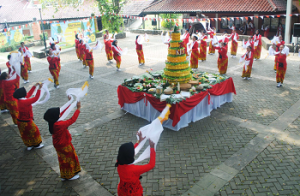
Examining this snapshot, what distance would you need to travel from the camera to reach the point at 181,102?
6.67m

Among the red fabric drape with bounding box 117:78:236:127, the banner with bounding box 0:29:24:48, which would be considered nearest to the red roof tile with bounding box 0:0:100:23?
the banner with bounding box 0:29:24:48

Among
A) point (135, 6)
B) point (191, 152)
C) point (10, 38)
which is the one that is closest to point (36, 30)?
point (10, 38)

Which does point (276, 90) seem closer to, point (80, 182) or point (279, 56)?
point (279, 56)

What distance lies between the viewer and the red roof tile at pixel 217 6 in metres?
17.9

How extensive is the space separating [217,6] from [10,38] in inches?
712

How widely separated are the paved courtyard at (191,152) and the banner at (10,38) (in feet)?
46.0

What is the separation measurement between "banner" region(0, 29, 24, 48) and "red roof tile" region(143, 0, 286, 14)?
1253 centimetres

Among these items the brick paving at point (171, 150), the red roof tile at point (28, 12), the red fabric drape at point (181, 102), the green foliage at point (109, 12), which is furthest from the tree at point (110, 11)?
the brick paving at point (171, 150)

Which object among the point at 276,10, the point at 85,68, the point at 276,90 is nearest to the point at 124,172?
the point at 276,90

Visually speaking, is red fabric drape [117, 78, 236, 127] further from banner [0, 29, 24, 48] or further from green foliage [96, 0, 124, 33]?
green foliage [96, 0, 124, 33]

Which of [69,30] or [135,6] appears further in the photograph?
[135,6]

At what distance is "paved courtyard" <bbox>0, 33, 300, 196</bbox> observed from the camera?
4.77 m

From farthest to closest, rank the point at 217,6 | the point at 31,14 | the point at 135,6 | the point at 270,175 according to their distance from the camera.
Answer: the point at 135,6 < the point at 31,14 < the point at 217,6 < the point at 270,175

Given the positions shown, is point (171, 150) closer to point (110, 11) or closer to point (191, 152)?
point (191, 152)
